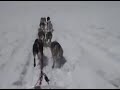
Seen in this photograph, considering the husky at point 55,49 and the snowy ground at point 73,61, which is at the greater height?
the husky at point 55,49

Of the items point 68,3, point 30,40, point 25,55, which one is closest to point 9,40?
point 30,40

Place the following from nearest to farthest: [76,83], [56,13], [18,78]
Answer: [76,83] < [18,78] < [56,13]

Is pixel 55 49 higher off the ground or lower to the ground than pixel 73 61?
higher

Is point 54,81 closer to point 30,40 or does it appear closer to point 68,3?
point 30,40

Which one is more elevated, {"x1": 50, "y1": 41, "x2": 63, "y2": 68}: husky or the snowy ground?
{"x1": 50, "y1": 41, "x2": 63, "y2": 68}: husky

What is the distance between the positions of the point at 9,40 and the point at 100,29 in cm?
574

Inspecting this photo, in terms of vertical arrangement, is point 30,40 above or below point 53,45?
below

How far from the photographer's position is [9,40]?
12.6 meters

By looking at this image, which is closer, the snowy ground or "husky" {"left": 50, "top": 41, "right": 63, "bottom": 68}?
the snowy ground

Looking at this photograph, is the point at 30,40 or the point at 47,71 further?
the point at 30,40

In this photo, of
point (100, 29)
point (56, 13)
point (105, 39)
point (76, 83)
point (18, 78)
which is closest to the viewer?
point (76, 83)

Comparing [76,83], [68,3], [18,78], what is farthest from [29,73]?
[68,3]

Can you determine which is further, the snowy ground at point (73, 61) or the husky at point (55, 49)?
the husky at point (55, 49)

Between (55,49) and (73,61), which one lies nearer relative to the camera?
(55,49)
